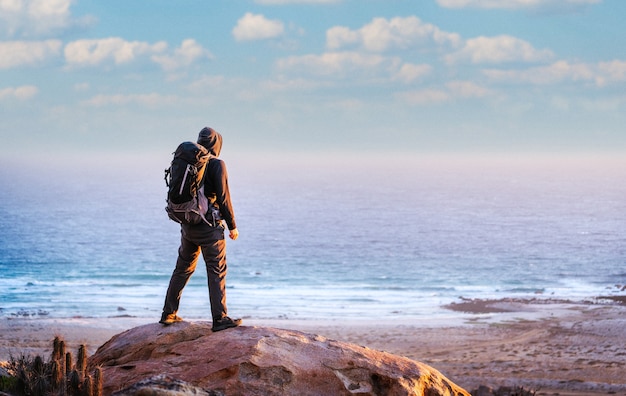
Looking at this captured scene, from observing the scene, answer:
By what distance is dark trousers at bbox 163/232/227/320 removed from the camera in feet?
31.5

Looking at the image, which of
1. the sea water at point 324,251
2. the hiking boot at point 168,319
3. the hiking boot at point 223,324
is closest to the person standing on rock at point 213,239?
the hiking boot at point 223,324

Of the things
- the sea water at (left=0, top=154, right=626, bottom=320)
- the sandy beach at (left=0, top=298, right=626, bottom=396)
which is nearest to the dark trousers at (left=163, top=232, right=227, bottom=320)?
the sandy beach at (left=0, top=298, right=626, bottom=396)

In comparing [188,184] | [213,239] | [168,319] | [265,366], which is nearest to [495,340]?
[168,319]

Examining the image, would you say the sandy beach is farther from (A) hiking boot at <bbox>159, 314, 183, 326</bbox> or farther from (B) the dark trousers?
(B) the dark trousers

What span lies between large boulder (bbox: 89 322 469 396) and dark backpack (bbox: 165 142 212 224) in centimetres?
146

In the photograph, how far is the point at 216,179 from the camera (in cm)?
927

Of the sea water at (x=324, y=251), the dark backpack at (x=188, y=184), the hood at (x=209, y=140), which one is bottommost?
the sea water at (x=324, y=251)

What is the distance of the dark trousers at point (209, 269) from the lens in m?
9.61

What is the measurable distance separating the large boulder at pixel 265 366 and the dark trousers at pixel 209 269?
13.4 inches

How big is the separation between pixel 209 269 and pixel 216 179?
110 cm

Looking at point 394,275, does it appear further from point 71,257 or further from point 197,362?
point 197,362

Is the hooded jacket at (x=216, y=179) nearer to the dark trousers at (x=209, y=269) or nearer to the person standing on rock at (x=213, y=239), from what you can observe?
the person standing on rock at (x=213, y=239)

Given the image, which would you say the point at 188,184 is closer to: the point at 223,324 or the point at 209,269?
the point at 209,269

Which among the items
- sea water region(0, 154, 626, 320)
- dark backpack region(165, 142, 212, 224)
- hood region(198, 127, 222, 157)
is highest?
hood region(198, 127, 222, 157)
